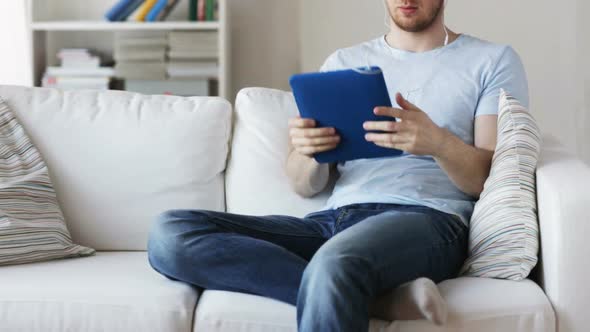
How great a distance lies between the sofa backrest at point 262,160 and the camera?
7.17ft

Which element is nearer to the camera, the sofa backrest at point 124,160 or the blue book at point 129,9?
the sofa backrest at point 124,160

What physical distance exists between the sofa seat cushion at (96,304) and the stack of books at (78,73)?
80.9 inches

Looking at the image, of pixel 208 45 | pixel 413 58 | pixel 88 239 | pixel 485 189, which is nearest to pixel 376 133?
pixel 485 189

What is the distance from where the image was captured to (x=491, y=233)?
5.89 feet

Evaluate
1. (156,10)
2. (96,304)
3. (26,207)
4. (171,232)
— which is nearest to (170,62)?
(156,10)

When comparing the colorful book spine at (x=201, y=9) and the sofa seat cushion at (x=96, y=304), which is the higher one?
the colorful book spine at (x=201, y=9)

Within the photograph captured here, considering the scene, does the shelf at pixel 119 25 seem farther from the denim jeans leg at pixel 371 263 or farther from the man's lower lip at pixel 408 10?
the denim jeans leg at pixel 371 263

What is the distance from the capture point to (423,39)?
2189mm

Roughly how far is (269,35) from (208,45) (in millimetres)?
353

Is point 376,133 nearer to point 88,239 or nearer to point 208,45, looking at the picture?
point 88,239

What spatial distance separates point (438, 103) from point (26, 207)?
1.01 metres

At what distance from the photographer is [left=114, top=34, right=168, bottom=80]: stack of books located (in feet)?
12.5

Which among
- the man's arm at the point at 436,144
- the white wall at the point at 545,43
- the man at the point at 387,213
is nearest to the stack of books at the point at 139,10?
the white wall at the point at 545,43

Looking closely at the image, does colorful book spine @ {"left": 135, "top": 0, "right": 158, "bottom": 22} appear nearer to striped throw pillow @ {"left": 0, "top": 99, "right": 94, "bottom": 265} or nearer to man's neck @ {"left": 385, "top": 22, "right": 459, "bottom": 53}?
striped throw pillow @ {"left": 0, "top": 99, "right": 94, "bottom": 265}
